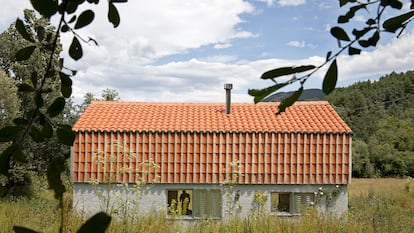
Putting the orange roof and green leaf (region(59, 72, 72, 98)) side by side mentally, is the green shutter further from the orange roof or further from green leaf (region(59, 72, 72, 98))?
green leaf (region(59, 72, 72, 98))

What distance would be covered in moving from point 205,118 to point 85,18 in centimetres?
1326

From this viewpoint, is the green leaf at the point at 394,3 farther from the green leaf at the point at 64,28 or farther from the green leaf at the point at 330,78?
the green leaf at the point at 64,28

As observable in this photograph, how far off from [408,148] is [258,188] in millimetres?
31565

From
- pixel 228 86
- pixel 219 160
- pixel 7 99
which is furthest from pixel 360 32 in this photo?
pixel 7 99

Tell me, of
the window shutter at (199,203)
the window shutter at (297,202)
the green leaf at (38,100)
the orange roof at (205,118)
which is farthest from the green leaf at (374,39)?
the window shutter at (297,202)

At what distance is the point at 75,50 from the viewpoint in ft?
3.13

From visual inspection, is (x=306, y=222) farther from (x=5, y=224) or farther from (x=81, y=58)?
(x=81, y=58)

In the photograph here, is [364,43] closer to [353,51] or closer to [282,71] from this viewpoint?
[353,51]

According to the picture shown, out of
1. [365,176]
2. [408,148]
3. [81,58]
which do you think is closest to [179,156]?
[81,58]

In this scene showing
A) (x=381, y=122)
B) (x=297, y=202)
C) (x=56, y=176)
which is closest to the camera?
(x=56, y=176)

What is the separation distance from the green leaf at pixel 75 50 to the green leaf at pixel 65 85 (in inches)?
3.8

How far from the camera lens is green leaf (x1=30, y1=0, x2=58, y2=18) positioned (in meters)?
0.74

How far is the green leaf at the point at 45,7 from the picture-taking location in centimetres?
74

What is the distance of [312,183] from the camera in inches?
507
